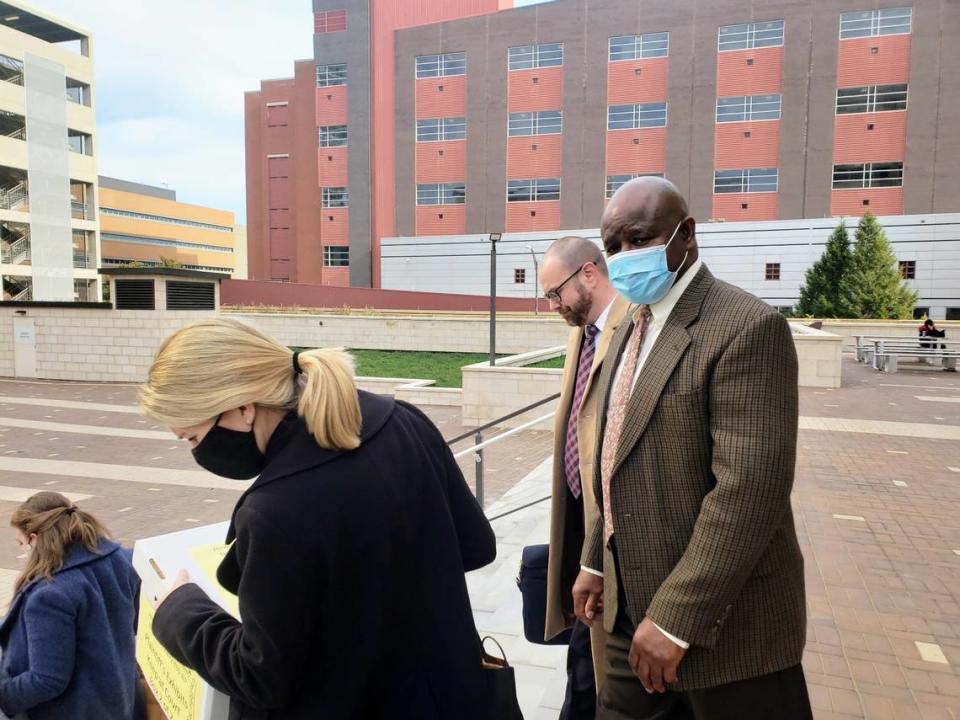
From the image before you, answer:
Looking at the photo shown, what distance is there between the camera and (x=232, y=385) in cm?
146

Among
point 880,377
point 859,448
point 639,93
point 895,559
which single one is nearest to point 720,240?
point 639,93

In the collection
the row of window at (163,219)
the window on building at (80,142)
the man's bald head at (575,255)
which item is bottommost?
the man's bald head at (575,255)

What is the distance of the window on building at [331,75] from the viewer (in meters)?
47.3

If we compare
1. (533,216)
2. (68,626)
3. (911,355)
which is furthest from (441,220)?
(68,626)

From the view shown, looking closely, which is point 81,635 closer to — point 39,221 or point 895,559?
point 895,559

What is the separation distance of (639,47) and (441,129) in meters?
12.8

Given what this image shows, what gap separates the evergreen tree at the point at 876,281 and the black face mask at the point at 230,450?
3583 centimetres

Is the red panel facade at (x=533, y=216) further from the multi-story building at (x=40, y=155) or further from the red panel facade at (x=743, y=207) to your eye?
the multi-story building at (x=40, y=155)

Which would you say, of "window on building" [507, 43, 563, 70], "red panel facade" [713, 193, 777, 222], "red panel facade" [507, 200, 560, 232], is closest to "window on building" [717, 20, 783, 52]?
"red panel facade" [713, 193, 777, 222]

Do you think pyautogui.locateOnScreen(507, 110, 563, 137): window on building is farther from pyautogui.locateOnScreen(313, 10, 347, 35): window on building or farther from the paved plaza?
the paved plaza

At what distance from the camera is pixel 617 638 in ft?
6.42

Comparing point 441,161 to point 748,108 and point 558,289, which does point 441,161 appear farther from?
point 558,289

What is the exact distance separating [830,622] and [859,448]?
6.19m

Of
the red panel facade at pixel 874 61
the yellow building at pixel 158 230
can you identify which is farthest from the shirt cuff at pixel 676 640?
the yellow building at pixel 158 230
